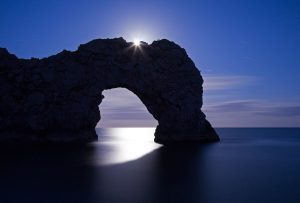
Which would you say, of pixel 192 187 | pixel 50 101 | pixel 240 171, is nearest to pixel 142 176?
pixel 192 187

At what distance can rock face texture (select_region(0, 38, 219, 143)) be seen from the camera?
188 feet

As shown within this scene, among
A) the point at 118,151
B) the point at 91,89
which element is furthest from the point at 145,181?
the point at 91,89

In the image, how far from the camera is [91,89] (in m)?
60.3

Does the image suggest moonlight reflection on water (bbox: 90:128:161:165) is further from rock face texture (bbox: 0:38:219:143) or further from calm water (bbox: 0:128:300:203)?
rock face texture (bbox: 0:38:219:143)

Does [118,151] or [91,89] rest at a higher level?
[91,89]

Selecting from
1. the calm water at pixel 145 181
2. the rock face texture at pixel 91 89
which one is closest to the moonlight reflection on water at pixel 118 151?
the calm water at pixel 145 181

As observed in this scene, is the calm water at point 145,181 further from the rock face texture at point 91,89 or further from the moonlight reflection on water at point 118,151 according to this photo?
the rock face texture at point 91,89

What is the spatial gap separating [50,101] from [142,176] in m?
38.3

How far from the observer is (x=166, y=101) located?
62719 mm

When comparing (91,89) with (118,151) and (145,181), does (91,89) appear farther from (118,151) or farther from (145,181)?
(145,181)

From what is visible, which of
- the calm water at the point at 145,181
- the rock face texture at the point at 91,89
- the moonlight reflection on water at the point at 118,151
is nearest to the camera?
the calm water at the point at 145,181

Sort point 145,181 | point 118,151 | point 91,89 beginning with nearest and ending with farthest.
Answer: point 145,181, point 118,151, point 91,89

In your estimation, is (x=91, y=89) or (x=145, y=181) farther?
(x=91, y=89)

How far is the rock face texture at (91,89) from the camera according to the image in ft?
188
